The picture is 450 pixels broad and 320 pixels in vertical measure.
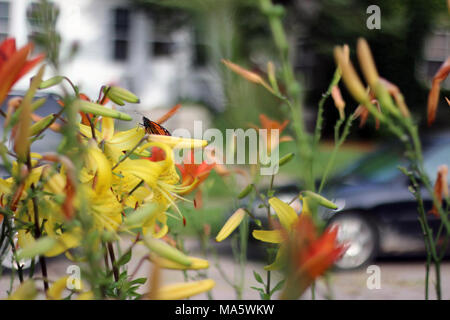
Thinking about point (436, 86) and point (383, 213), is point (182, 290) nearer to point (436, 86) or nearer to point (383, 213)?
point (436, 86)

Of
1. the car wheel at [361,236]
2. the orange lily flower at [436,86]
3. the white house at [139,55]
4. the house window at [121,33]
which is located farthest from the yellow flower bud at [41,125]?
the house window at [121,33]

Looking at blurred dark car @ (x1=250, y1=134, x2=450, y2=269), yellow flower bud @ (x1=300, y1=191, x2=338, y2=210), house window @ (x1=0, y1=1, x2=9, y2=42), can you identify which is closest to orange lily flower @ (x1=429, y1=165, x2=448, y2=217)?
yellow flower bud @ (x1=300, y1=191, x2=338, y2=210)

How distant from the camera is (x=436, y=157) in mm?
5730

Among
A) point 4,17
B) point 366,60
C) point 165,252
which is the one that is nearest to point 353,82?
point 366,60

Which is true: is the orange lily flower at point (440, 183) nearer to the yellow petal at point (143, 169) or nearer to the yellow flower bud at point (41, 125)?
the yellow petal at point (143, 169)

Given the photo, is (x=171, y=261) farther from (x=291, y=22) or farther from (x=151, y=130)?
(x=291, y=22)

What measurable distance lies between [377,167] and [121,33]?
12.5m

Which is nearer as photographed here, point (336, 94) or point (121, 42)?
point (336, 94)

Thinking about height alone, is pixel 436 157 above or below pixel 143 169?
below

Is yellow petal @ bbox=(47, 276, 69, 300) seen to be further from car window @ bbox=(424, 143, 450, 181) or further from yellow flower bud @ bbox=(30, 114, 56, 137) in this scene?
car window @ bbox=(424, 143, 450, 181)

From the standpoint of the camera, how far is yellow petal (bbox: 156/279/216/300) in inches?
24.0

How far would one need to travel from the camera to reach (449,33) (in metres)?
18.0
